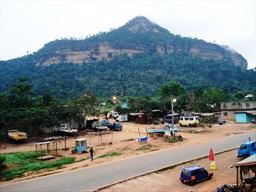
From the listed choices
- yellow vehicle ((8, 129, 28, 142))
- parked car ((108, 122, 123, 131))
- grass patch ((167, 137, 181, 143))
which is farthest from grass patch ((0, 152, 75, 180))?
parked car ((108, 122, 123, 131))

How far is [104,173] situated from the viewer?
92.4 feet

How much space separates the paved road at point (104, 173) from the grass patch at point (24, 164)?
11.7 feet

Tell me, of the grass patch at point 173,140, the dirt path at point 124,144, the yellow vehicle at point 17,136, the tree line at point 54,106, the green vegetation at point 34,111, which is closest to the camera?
the dirt path at point 124,144

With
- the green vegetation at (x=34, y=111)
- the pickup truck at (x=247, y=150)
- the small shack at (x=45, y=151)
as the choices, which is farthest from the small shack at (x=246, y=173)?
the green vegetation at (x=34, y=111)

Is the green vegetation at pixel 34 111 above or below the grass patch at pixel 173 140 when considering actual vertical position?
above

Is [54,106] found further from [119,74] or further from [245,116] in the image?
[119,74]

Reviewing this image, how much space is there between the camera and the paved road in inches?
975

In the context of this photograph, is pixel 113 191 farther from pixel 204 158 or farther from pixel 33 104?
pixel 33 104

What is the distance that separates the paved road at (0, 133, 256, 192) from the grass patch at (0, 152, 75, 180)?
11.7 ft

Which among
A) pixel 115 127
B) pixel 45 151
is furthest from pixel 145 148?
pixel 115 127

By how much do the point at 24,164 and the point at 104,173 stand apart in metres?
10.3

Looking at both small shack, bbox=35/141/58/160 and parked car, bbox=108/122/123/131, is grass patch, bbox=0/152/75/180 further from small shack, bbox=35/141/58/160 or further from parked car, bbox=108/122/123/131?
parked car, bbox=108/122/123/131

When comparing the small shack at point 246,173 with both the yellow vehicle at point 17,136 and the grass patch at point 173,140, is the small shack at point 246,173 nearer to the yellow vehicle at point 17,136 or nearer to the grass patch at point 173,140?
the grass patch at point 173,140

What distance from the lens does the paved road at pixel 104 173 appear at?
24775mm
